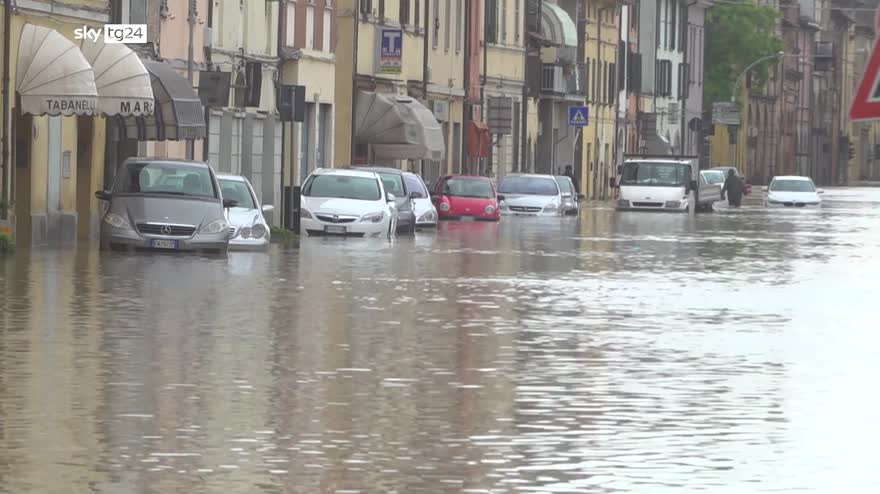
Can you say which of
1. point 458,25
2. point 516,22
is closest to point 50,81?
point 458,25

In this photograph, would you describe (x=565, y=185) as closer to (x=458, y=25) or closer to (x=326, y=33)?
(x=458, y=25)

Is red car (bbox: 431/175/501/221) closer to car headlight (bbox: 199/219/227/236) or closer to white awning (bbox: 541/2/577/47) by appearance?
car headlight (bbox: 199/219/227/236)

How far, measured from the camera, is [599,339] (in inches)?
847

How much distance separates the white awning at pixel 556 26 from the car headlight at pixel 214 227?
6143 centimetres

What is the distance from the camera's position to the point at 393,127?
66.7m

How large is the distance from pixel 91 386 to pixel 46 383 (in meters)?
0.33

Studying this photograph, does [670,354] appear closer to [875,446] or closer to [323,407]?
[323,407]

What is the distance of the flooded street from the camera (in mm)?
12320

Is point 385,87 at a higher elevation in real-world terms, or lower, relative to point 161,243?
higher

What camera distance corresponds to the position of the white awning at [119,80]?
41312 millimetres

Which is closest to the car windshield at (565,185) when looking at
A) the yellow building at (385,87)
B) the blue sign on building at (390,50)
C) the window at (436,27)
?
the yellow building at (385,87)

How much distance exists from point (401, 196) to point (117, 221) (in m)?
17.2

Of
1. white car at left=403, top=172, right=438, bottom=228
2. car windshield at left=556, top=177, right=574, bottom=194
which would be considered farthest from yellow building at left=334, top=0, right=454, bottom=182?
white car at left=403, top=172, right=438, bottom=228

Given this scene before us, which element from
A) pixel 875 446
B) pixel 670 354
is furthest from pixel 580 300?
pixel 875 446
